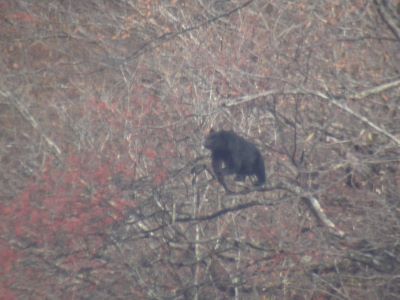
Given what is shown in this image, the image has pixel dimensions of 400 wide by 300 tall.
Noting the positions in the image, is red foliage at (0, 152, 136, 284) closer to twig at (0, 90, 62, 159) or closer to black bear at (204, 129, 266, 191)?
black bear at (204, 129, 266, 191)

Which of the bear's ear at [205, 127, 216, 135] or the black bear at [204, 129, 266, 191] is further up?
the bear's ear at [205, 127, 216, 135]

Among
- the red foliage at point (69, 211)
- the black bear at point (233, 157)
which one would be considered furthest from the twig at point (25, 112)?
the black bear at point (233, 157)

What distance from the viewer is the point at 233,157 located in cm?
716

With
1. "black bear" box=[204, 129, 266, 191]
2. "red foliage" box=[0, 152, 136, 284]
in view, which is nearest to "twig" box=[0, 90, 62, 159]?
"red foliage" box=[0, 152, 136, 284]

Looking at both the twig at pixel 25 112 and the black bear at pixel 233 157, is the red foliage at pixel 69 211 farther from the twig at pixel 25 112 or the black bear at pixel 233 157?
the twig at pixel 25 112

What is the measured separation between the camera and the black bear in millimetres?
7152

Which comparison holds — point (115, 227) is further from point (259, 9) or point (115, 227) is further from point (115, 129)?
point (259, 9)

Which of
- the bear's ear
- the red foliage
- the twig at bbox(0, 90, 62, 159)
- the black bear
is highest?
the twig at bbox(0, 90, 62, 159)

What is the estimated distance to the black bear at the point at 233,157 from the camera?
715 centimetres

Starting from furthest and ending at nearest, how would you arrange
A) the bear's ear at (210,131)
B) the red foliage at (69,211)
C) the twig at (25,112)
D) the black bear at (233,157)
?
1. the twig at (25,112)
2. the red foliage at (69,211)
3. the bear's ear at (210,131)
4. the black bear at (233,157)

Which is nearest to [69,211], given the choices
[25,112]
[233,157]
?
[233,157]

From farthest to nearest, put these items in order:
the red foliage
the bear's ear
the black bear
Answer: the red foliage, the bear's ear, the black bear

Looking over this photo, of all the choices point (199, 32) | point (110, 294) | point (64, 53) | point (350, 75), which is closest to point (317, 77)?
point (350, 75)

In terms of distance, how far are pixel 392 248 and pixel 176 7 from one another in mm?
4585
